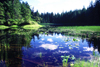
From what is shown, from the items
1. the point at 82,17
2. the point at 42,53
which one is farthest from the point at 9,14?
the point at 82,17

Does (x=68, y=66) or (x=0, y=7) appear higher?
(x=0, y=7)

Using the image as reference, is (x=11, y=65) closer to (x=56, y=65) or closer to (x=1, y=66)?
(x=1, y=66)

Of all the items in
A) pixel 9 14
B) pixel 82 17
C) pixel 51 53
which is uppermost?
pixel 82 17

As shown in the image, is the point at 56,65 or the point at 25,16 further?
the point at 25,16

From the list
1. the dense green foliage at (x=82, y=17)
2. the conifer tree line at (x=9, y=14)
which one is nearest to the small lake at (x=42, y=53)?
the conifer tree line at (x=9, y=14)

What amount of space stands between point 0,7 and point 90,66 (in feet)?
134

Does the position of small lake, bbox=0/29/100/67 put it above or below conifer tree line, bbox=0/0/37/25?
below

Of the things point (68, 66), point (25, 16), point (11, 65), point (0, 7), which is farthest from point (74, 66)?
point (25, 16)

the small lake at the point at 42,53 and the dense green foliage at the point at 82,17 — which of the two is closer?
the small lake at the point at 42,53

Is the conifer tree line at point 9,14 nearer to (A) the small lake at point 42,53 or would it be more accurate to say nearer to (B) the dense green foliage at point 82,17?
(A) the small lake at point 42,53

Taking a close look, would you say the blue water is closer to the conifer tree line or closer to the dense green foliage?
the conifer tree line

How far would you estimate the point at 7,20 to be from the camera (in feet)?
111

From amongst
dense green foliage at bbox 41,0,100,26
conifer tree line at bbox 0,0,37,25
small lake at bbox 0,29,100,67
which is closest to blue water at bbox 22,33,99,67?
small lake at bbox 0,29,100,67

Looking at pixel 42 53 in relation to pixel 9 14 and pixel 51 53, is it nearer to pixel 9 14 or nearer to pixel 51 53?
pixel 51 53
